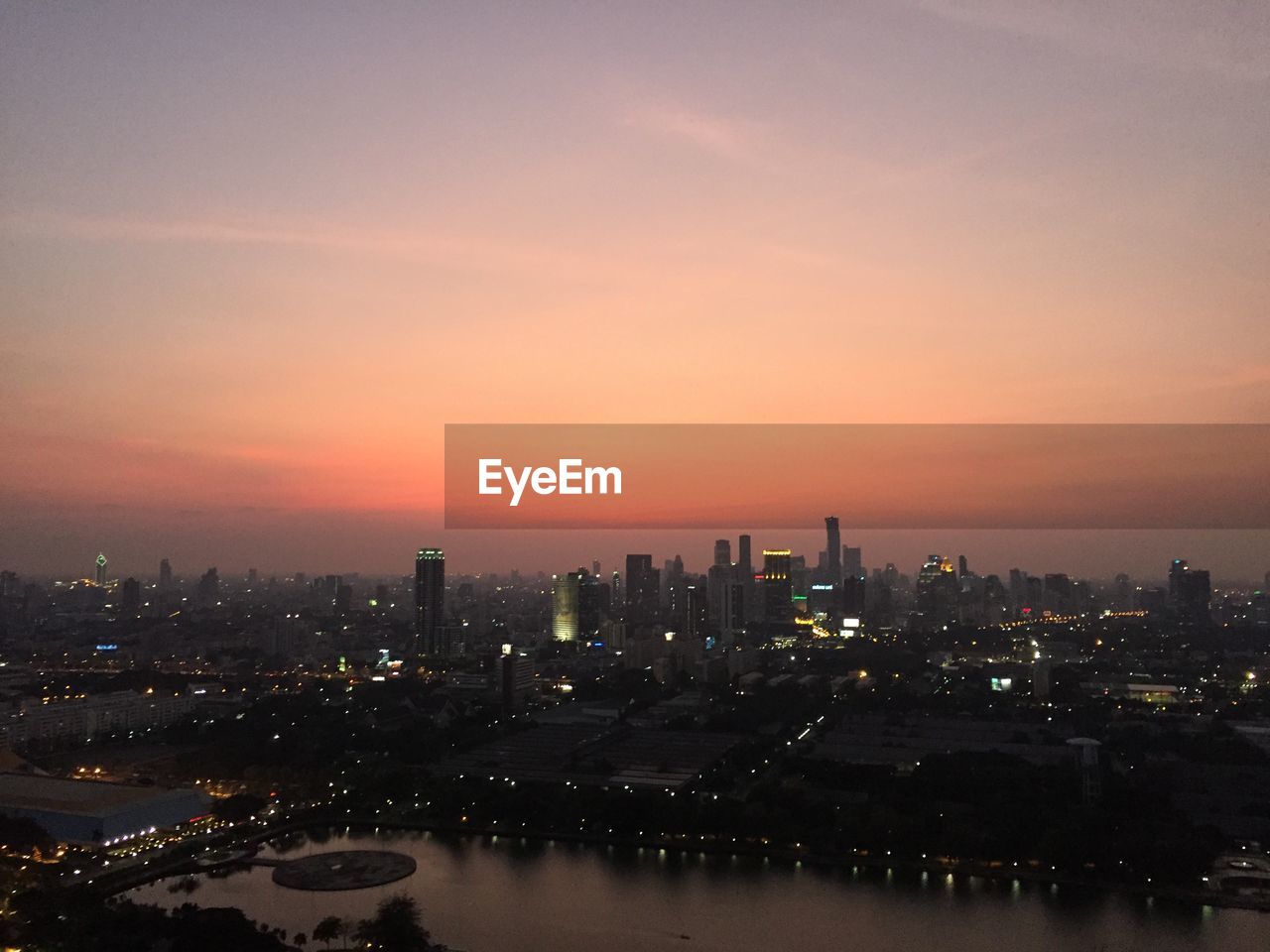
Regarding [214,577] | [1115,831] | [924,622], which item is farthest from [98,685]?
[214,577]

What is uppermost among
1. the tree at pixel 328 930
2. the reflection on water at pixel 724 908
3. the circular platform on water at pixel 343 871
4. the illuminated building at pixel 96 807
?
the illuminated building at pixel 96 807

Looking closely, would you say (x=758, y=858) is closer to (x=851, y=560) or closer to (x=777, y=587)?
(x=777, y=587)

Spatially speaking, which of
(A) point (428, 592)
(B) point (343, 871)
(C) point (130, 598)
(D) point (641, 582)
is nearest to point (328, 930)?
Answer: (B) point (343, 871)

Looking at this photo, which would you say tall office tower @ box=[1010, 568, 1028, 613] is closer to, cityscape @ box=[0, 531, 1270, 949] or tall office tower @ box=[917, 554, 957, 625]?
tall office tower @ box=[917, 554, 957, 625]

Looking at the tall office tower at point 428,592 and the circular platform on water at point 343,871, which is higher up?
the tall office tower at point 428,592

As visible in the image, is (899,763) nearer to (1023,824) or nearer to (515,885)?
(1023,824)

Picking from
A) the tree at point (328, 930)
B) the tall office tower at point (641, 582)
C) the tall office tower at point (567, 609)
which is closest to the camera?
the tree at point (328, 930)

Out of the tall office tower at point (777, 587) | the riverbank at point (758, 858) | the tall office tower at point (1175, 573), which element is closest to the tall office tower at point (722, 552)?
the tall office tower at point (777, 587)

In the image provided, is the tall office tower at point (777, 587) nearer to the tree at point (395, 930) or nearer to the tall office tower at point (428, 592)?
the tall office tower at point (428, 592)
